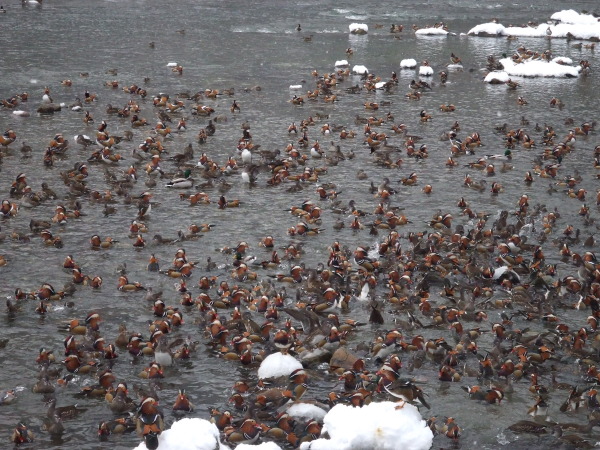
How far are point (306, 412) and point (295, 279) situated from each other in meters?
5.14

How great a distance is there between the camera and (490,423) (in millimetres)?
12727

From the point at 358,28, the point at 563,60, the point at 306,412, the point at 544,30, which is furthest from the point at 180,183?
the point at 544,30

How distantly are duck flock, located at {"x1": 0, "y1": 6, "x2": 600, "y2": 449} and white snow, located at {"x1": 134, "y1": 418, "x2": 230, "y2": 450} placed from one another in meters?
0.03

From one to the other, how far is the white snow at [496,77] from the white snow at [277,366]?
25.2 metres

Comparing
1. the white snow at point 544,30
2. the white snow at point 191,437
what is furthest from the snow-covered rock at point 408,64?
the white snow at point 191,437

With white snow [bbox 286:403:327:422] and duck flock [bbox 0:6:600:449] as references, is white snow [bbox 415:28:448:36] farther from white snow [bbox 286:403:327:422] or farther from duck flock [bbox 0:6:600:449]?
white snow [bbox 286:403:327:422]

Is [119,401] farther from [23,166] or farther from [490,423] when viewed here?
[23,166]

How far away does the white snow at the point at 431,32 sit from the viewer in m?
46.5

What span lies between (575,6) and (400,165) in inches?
1540

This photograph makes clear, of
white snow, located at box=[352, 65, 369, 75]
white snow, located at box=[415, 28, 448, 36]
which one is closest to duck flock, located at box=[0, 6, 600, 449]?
white snow, located at box=[352, 65, 369, 75]

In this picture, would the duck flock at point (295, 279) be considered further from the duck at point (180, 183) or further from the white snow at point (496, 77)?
the white snow at point (496, 77)

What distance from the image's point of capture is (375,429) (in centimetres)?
1194

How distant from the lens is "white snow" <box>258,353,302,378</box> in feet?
44.4

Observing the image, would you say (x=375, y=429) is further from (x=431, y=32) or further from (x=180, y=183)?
(x=431, y=32)
